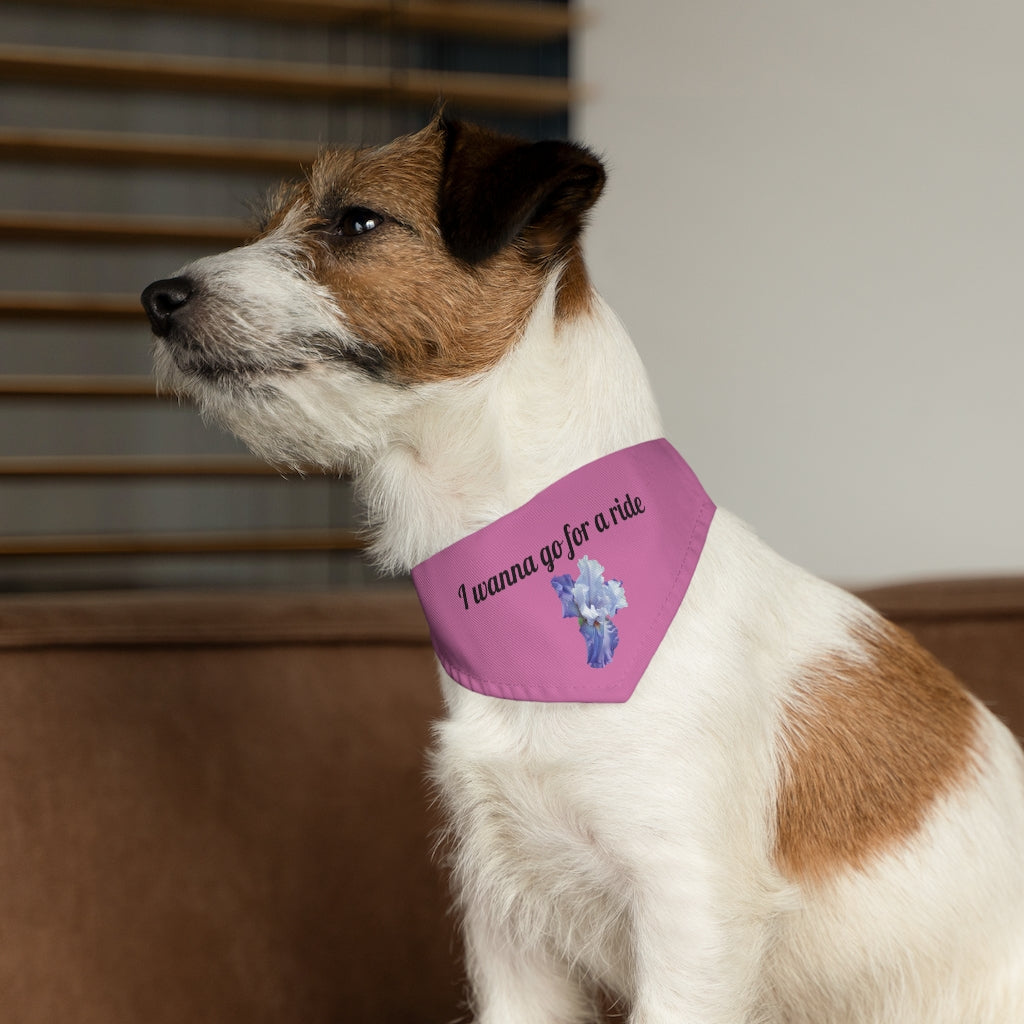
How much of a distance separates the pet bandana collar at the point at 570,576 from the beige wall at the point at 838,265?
1060 mm

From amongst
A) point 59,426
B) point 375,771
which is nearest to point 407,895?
point 375,771

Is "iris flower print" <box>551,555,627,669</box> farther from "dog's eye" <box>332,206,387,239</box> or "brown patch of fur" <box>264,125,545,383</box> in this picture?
"dog's eye" <box>332,206,387,239</box>

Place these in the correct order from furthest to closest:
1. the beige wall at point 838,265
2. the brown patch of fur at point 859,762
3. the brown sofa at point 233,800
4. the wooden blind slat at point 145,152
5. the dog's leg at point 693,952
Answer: the wooden blind slat at point 145,152, the beige wall at point 838,265, the brown sofa at point 233,800, the brown patch of fur at point 859,762, the dog's leg at point 693,952

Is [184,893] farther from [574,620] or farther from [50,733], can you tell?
[574,620]

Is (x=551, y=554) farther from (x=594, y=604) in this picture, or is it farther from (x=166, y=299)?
(x=166, y=299)

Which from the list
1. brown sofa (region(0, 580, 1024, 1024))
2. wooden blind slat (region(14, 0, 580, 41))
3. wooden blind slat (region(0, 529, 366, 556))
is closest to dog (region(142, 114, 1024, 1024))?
brown sofa (region(0, 580, 1024, 1024))

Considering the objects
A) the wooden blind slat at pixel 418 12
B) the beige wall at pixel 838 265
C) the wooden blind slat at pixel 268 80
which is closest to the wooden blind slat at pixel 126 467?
the wooden blind slat at pixel 268 80

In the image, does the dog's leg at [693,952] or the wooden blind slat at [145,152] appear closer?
the dog's leg at [693,952]

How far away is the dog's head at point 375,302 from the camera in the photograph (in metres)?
1.09

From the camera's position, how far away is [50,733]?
151cm

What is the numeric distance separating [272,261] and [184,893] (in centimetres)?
90

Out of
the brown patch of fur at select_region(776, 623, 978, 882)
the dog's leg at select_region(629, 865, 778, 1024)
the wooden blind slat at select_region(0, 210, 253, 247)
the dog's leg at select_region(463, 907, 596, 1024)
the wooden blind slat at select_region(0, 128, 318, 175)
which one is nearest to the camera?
the dog's leg at select_region(629, 865, 778, 1024)

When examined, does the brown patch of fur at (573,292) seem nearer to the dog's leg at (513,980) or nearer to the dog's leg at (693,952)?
the dog's leg at (693,952)

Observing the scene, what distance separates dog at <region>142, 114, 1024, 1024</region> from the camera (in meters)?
1.02
